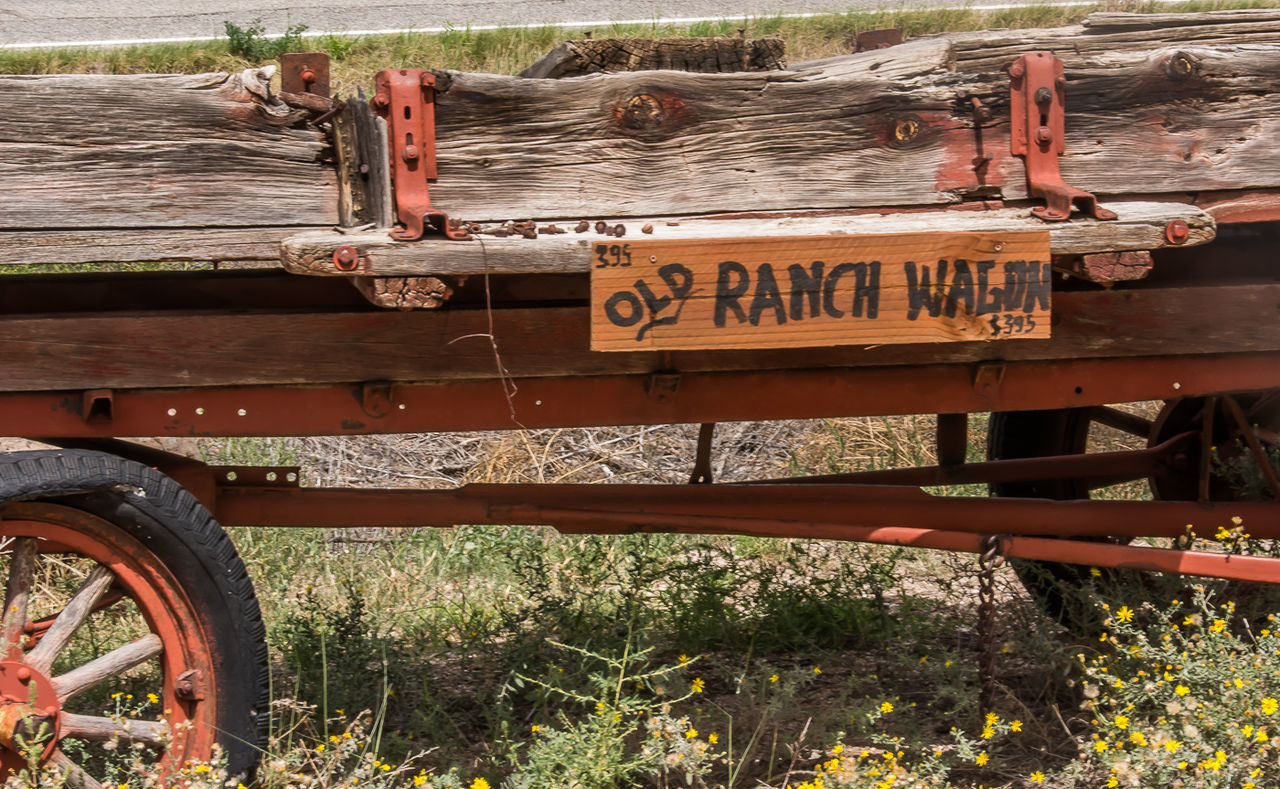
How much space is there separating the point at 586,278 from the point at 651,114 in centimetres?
57

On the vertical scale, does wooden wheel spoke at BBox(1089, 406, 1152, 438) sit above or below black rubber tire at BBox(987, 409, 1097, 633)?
above

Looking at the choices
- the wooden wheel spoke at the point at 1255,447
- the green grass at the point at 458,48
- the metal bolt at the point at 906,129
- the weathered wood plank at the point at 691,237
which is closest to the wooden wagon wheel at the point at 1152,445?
the wooden wheel spoke at the point at 1255,447

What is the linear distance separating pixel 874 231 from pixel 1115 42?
0.74 m

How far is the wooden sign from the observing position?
89.5 inches

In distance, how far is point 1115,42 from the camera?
2.54 meters

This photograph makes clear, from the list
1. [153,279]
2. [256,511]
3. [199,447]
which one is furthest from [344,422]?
[199,447]

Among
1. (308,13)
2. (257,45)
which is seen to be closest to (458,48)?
(257,45)

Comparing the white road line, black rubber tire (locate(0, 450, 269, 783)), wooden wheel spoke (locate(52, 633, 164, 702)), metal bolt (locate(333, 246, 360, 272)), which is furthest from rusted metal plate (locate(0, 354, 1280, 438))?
the white road line

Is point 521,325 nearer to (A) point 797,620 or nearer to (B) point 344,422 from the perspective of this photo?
(B) point 344,422

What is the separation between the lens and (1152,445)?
3.95 meters

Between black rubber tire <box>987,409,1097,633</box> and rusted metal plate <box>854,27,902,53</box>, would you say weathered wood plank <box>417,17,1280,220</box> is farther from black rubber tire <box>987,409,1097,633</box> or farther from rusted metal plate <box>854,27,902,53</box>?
black rubber tire <box>987,409,1097,633</box>

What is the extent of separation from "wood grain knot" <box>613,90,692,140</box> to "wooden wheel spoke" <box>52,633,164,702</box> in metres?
1.48

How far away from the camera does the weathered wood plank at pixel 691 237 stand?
85.7 inches

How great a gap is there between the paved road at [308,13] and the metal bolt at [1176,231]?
25.8 feet
